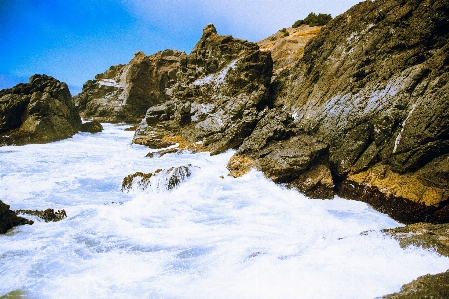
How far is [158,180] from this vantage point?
1322 cm

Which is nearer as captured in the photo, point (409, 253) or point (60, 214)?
point (409, 253)

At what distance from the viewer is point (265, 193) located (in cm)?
1212

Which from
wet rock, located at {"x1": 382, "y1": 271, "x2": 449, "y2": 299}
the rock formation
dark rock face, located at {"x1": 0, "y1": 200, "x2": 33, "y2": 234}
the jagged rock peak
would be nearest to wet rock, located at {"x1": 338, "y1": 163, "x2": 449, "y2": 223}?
wet rock, located at {"x1": 382, "y1": 271, "x2": 449, "y2": 299}

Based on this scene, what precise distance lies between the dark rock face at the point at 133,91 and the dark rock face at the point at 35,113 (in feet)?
62.0

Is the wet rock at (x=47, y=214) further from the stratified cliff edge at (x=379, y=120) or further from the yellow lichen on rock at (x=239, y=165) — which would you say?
the stratified cliff edge at (x=379, y=120)

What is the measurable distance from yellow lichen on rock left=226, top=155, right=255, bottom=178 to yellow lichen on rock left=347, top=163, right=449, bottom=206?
4.68 metres

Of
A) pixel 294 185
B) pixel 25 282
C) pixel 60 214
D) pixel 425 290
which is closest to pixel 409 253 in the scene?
pixel 425 290

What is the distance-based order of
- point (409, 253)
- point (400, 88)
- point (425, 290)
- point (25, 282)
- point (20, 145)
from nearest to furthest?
1. point (425, 290)
2. point (409, 253)
3. point (25, 282)
4. point (400, 88)
5. point (20, 145)

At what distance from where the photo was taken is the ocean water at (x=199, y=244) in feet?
18.1

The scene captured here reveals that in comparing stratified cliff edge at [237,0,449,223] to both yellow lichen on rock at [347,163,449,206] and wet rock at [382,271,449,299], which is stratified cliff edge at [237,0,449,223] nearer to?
yellow lichen on rock at [347,163,449,206]

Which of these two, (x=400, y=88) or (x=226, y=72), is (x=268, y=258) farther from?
(x=226, y=72)

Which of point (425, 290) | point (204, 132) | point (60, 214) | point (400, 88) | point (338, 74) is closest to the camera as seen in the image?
point (425, 290)

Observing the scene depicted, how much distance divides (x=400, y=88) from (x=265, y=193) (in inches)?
283

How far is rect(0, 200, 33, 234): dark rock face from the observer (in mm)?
8295
